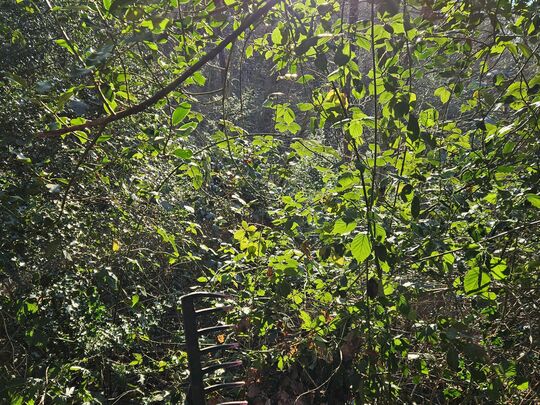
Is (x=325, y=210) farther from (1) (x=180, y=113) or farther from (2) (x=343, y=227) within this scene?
(1) (x=180, y=113)

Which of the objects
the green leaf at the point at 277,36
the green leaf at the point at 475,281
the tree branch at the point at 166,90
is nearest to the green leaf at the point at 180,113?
the tree branch at the point at 166,90

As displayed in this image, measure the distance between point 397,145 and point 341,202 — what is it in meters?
0.32

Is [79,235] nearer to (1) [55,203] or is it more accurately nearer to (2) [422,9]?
(1) [55,203]

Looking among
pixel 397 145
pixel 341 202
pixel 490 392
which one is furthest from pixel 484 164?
pixel 490 392

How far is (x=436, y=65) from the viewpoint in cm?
184

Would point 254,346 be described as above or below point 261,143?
below

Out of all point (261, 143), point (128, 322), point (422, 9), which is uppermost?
point (422, 9)

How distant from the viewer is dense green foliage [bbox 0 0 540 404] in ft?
5.17

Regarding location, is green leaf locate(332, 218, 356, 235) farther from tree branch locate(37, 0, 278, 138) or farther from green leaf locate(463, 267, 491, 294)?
Answer: tree branch locate(37, 0, 278, 138)

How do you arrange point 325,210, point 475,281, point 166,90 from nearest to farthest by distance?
point 166,90 < point 475,281 < point 325,210

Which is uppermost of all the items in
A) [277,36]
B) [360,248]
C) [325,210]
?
[277,36]

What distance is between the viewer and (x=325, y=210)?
7.07ft

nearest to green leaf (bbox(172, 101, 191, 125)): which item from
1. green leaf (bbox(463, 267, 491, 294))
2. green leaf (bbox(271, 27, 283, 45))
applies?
green leaf (bbox(271, 27, 283, 45))

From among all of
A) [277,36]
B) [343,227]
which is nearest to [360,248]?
[343,227]
